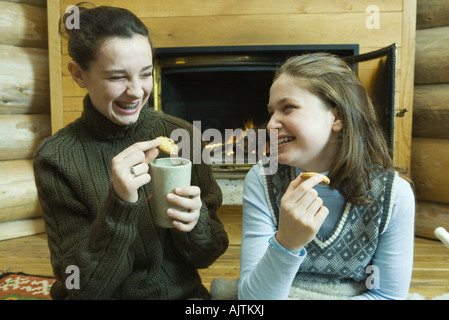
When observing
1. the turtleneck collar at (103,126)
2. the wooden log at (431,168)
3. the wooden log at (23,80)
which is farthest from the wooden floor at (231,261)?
the turtleneck collar at (103,126)

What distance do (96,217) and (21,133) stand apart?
6.57ft

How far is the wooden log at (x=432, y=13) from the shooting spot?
241 centimetres

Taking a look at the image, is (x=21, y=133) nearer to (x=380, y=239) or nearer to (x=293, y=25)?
(x=293, y=25)

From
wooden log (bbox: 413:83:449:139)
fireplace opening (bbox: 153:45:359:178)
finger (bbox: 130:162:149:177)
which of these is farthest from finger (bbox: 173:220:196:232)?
wooden log (bbox: 413:83:449:139)

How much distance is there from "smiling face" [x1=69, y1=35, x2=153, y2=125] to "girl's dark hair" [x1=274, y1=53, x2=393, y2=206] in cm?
33

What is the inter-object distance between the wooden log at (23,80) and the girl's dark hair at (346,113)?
2.15 meters

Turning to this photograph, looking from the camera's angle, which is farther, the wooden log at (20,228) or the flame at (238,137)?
the flame at (238,137)

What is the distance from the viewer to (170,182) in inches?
30.0

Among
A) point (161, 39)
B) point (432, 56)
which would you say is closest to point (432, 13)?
point (432, 56)

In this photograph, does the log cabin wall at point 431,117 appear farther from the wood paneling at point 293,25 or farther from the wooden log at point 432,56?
the wood paneling at point 293,25

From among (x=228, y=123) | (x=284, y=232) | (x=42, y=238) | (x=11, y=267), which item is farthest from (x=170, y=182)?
(x=42, y=238)

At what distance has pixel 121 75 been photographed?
89 centimetres

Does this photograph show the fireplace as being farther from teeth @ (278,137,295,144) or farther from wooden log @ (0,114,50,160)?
teeth @ (278,137,295,144)

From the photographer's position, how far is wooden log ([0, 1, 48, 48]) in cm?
251
